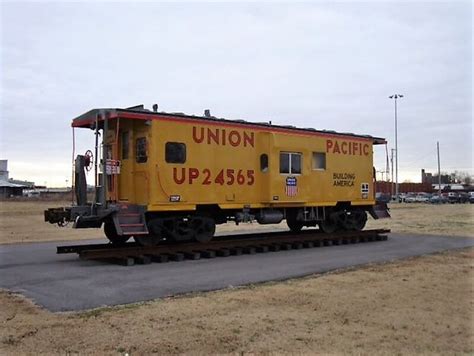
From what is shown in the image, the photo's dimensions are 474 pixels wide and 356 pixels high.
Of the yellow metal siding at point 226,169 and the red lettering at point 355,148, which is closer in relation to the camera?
the yellow metal siding at point 226,169

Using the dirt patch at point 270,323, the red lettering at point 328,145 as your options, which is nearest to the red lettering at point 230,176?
the red lettering at point 328,145

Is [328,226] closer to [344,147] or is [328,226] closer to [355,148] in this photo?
[344,147]

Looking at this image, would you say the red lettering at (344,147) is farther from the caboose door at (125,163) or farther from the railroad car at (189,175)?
the caboose door at (125,163)

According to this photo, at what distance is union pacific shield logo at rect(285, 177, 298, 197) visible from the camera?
16188 mm

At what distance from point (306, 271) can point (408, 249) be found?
5022 millimetres

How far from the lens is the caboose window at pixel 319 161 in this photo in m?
→ 17.3

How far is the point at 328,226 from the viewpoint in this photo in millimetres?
18297

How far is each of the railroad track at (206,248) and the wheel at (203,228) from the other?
24 cm

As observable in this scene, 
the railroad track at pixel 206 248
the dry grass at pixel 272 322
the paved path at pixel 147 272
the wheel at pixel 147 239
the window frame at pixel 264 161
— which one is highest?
the window frame at pixel 264 161

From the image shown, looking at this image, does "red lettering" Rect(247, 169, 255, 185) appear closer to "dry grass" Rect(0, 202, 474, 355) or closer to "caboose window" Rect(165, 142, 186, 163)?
"caboose window" Rect(165, 142, 186, 163)

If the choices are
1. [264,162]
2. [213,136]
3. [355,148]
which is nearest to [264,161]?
[264,162]

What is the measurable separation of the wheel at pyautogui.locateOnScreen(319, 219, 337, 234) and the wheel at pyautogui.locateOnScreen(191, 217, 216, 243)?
4.85 metres

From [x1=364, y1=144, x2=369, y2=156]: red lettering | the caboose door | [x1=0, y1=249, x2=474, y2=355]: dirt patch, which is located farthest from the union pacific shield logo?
[x1=0, y1=249, x2=474, y2=355]: dirt patch

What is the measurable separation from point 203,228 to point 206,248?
2.77 ft
